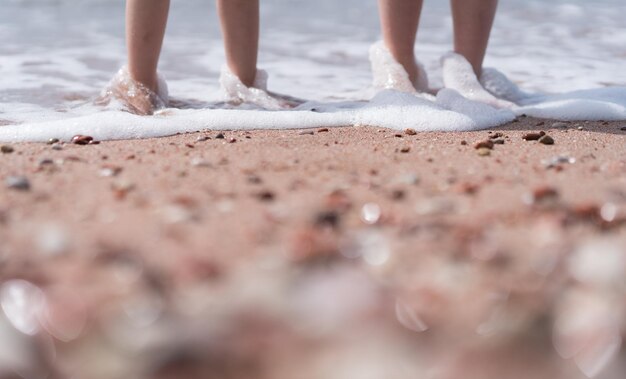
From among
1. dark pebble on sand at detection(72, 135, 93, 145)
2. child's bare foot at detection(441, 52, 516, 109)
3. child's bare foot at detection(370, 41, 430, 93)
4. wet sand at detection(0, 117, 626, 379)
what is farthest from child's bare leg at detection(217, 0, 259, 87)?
wet sand at detection(0, 117, 626, 379)

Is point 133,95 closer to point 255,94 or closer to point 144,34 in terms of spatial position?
point 144,34

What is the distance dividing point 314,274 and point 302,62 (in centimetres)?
347

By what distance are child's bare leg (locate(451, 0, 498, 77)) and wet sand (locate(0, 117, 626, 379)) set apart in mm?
1961

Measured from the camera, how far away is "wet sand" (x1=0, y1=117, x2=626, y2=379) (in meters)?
0.98

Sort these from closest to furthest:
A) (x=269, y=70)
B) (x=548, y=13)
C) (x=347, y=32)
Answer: (x=269, y=70), (x=347, y=32), (x=548, y=13)

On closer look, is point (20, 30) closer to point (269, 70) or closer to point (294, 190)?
point (269, 70)

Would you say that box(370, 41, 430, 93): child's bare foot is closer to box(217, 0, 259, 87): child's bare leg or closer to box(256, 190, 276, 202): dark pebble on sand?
box(217, 0, 259, 87): child's bare leg

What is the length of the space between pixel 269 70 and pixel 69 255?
10.4ft

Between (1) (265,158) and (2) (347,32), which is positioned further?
(2) (347,32)

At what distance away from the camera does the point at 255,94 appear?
3143mm

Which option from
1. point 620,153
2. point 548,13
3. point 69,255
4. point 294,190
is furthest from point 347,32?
point 69,255

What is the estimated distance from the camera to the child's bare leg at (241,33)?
126 inches

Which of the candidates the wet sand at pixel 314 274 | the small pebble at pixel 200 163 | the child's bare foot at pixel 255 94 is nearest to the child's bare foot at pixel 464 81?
the child's bare foot at pixel 255 94

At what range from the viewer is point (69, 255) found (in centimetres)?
116
